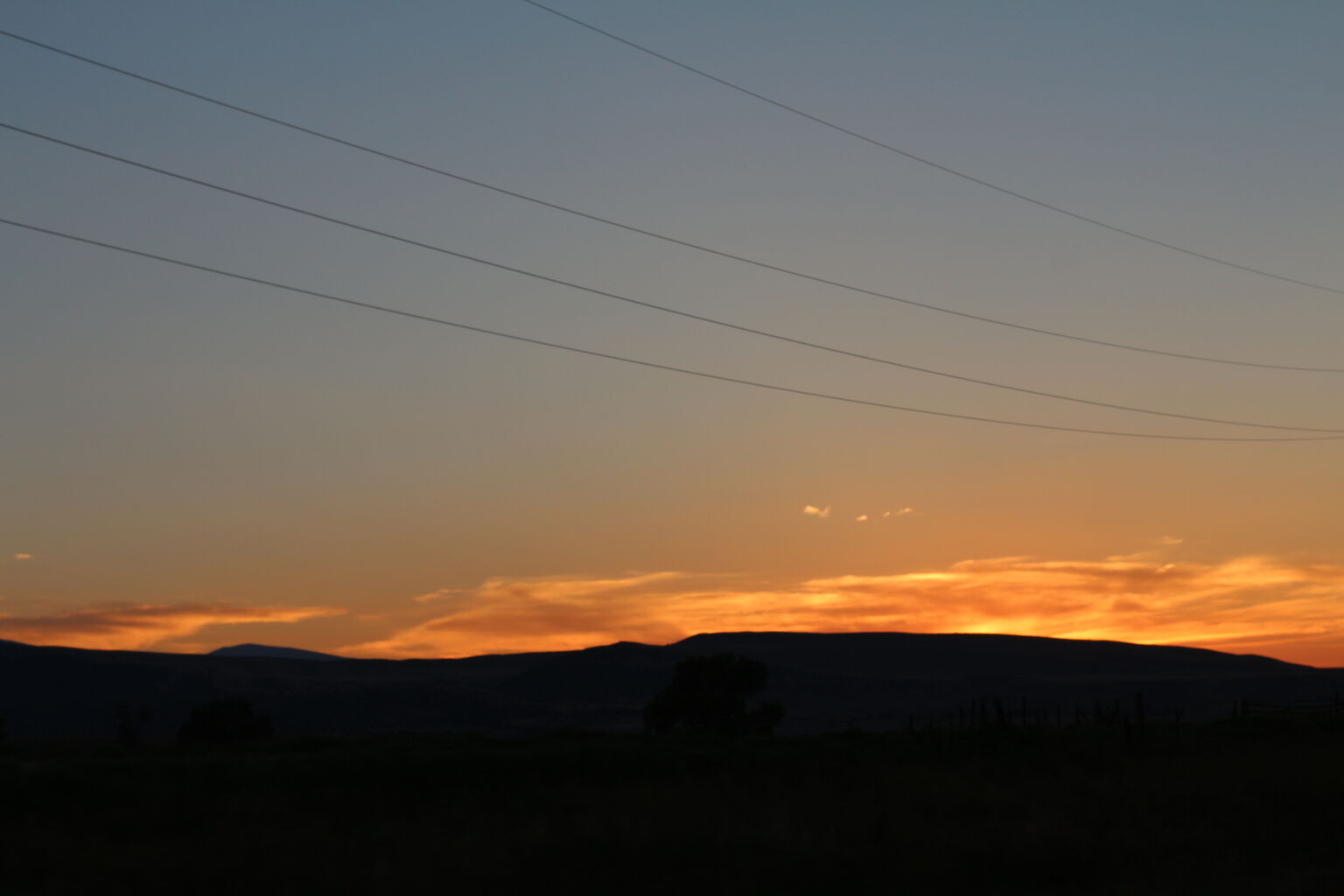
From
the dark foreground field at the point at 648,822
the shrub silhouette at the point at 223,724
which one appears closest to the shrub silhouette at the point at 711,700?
the shrub silhouette at the point at 223,724

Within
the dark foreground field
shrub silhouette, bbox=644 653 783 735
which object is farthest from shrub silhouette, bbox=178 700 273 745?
the dark foreground field

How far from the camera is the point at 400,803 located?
3152 centimetres

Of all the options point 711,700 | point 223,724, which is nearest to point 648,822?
point 223,724

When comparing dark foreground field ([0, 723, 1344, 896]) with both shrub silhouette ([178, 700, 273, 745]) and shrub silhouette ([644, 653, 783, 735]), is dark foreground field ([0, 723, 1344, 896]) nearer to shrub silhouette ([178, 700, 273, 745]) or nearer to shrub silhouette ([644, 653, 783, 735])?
shrub silhouette ([178, 700, 273, 745])

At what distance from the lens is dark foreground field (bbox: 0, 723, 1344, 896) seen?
70.4 feet

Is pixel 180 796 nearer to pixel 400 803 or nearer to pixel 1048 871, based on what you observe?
pixel 400 803

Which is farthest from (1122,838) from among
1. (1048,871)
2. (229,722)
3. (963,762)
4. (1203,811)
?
(229,722)

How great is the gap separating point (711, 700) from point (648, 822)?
74.6 metres

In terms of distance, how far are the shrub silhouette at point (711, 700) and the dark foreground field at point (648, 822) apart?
5655 centimetres

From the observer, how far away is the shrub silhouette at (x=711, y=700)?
326 feet

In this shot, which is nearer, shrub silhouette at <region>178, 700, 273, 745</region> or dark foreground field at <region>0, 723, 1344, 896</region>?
dark foreground field at <region>0, 723, 1344, 896</region>

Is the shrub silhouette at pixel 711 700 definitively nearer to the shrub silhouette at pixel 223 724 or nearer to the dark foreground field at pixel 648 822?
the shrub silhouette at pixel 223 724

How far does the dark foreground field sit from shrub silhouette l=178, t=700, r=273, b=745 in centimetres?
4473

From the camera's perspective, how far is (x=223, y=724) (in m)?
85.8
